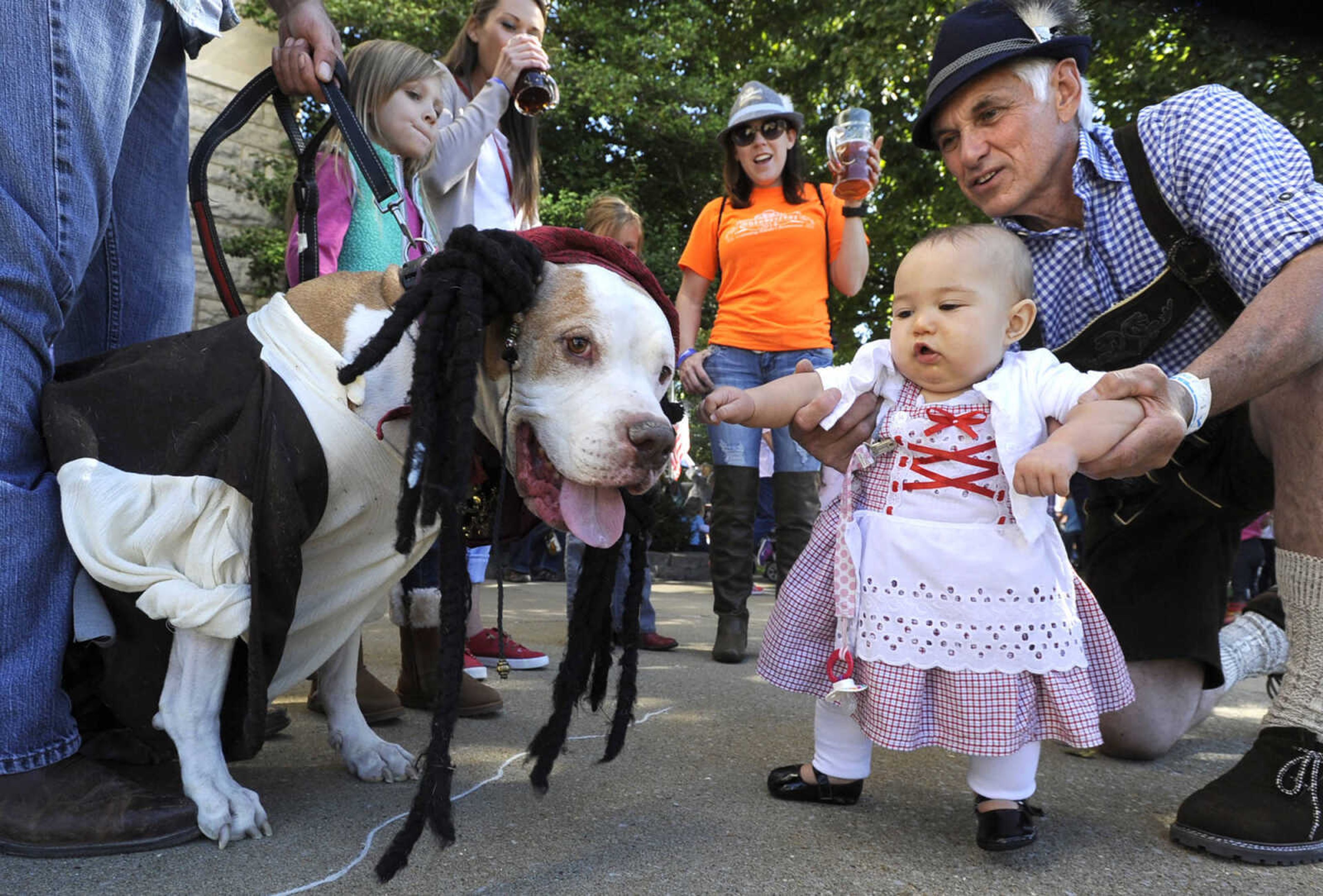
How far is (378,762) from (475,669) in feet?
3.80

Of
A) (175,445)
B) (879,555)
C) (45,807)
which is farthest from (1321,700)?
(45,807)

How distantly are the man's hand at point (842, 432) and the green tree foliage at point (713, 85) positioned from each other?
7929 mm

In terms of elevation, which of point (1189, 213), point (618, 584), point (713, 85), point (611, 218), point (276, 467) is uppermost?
point (713, 85)

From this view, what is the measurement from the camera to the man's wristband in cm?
183

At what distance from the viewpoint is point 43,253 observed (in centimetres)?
183

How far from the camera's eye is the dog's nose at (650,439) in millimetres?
1822

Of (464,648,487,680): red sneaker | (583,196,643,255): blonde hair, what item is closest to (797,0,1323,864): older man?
(464,648,487,680): red sneaker

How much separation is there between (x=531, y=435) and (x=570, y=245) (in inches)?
16.3

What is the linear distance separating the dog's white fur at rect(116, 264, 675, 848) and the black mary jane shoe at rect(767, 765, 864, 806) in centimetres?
72

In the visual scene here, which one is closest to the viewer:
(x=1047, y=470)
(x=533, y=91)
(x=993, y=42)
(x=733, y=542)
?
(x=1047, y=470)

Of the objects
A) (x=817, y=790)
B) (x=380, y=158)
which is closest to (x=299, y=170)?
(x=380, y=158)

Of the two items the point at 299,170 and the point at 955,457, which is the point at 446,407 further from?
the point at 299,170

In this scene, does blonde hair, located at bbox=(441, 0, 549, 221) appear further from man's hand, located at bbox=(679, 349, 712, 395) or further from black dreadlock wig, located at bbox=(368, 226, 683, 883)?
black dreadlock wig, located at bbox=(368, 226, 683, 883)

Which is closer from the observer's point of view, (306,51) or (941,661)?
(941,661)
